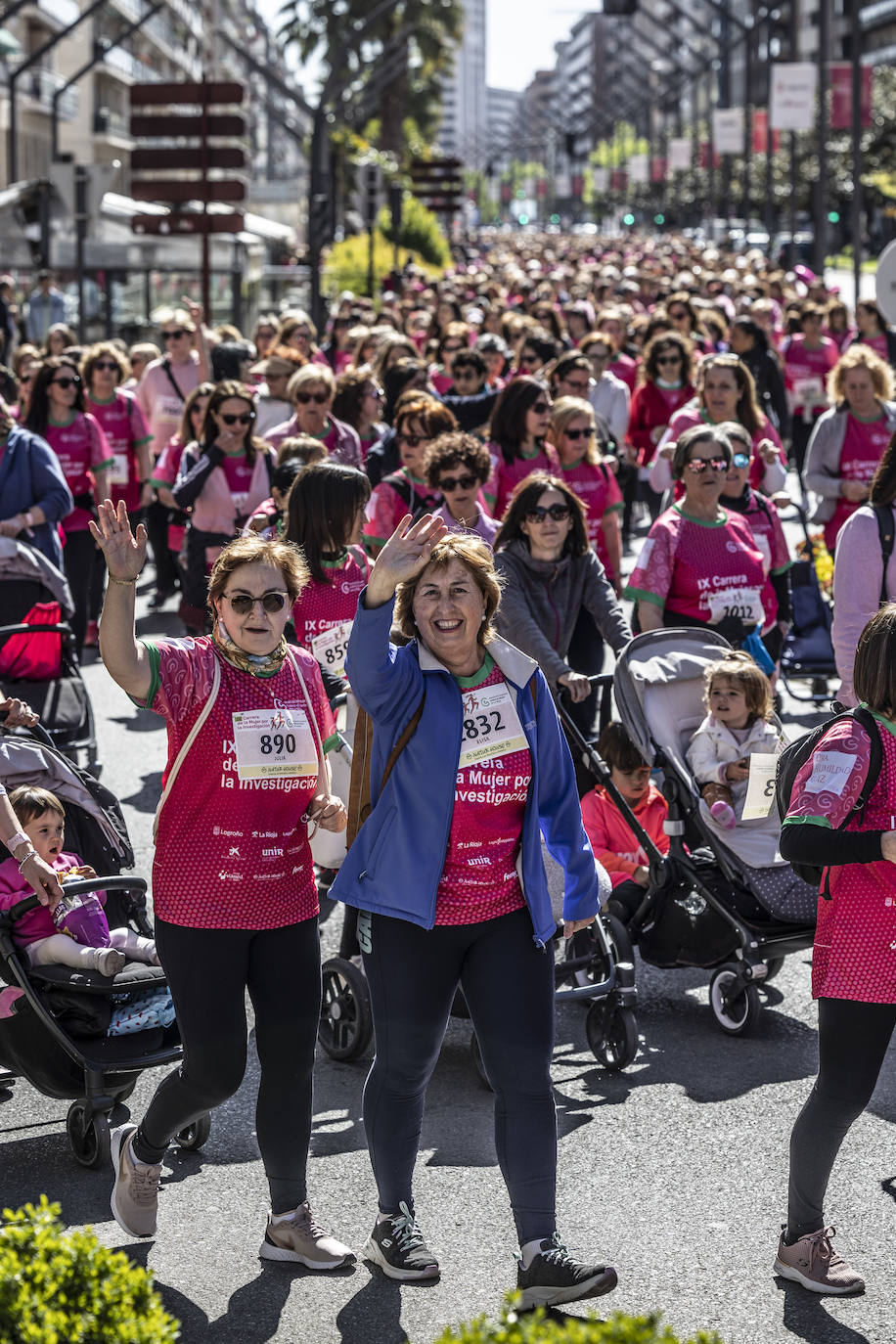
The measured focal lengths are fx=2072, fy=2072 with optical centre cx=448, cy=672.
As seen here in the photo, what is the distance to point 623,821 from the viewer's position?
6914 millimetres

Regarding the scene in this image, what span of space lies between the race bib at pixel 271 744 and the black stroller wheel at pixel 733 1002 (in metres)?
2.22

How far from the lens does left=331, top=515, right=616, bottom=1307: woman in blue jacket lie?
4367mm

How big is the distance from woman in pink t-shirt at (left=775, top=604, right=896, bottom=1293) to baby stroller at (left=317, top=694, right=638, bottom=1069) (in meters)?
1.48

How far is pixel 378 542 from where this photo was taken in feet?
27.7

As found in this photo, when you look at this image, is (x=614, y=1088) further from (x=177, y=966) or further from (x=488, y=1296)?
(x=177, y=966)

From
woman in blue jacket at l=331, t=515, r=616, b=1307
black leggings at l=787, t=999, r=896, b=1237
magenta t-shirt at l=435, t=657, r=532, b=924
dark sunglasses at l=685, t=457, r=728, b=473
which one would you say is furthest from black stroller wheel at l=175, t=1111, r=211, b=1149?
dark sunglasses at l=685, t=457, r=728, b=473

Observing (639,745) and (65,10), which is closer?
→ (639,745)

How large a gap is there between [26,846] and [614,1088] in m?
1.91

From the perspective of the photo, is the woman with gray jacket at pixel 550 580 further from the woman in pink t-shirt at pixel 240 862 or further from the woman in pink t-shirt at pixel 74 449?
the woman in pink t-shirt at pixel 74 449

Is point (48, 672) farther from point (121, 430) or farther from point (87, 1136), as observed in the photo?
point (121, 430)

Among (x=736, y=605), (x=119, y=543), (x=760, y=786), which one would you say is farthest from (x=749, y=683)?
(x=119, y=543)

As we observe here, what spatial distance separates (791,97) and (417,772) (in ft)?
101

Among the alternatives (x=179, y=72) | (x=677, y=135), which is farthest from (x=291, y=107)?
(x=677, y=135)

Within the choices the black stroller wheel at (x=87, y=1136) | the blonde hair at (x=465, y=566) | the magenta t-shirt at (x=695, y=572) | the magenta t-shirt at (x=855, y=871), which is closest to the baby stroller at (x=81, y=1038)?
the black stroller wheel at (x=87, y=1136)
